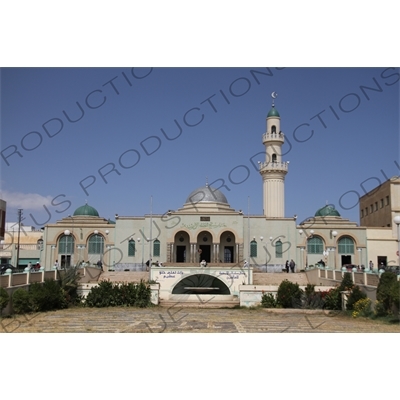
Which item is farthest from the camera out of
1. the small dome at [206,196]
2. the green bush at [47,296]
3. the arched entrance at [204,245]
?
the small dome at [206,196]

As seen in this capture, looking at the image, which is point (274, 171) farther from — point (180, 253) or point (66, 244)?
point (66, 244)

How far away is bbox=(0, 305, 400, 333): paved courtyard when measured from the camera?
12.8m

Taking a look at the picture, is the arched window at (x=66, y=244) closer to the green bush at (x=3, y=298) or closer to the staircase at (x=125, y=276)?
the staircase at (x=125, y=276)

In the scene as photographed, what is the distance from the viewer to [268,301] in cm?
2055

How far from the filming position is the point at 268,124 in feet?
120

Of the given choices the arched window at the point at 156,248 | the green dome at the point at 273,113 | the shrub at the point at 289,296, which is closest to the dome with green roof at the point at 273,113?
the green dome at the point at 273,113

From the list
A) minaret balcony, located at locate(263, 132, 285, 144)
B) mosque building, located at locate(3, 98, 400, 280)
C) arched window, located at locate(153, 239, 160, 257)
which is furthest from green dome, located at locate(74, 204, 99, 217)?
minaret balcony, located at locate(263, 132, 285, 144)

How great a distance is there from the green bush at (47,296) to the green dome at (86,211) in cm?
1946

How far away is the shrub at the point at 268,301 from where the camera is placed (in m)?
20.4

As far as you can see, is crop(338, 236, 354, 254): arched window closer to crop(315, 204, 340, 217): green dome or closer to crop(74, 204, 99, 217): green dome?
crop(315, 204, 340, 217): green dome

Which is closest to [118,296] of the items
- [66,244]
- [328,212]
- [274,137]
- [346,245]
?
[66,244]

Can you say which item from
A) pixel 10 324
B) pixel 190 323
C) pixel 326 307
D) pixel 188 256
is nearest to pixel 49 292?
pixel 10 324

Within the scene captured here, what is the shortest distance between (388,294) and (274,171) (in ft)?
71.8

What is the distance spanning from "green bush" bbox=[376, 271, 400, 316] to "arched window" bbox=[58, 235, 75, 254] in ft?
77.1
